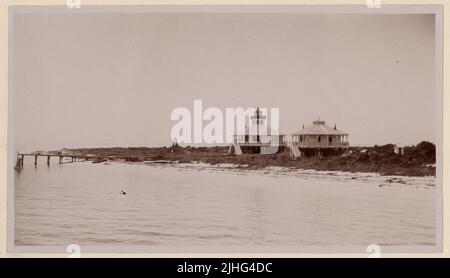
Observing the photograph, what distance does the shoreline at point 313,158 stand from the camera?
230 inches

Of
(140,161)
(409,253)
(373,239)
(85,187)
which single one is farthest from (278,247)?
(85,187)

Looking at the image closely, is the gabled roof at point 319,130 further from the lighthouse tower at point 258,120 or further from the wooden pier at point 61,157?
the wooden pier at point 61,157

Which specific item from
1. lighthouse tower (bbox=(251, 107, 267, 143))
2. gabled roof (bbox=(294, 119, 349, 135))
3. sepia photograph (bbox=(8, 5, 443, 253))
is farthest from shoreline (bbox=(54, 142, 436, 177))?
lighthouse tower (bbox=(251, 107, 267, 143))

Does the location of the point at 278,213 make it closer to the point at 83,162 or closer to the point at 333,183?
the point at 333,183

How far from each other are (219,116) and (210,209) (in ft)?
3.70

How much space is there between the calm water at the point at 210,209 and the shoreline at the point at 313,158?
120 millimetres

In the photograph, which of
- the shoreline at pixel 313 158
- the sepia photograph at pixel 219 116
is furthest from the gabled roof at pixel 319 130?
the shoreline at pixel 313 158

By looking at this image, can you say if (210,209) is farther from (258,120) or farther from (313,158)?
(313,158)

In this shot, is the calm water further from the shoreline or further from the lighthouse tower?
the lighthouse tower

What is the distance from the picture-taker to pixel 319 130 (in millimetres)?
6121

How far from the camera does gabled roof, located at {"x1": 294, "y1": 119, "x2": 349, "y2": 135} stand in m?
6.06

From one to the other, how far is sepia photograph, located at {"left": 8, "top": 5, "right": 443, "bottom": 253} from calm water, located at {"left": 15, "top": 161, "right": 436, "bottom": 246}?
2 centimetres

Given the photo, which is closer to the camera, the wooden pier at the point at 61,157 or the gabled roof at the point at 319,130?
the wooden pier at the point at 61,157

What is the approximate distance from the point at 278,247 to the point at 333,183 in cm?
121
